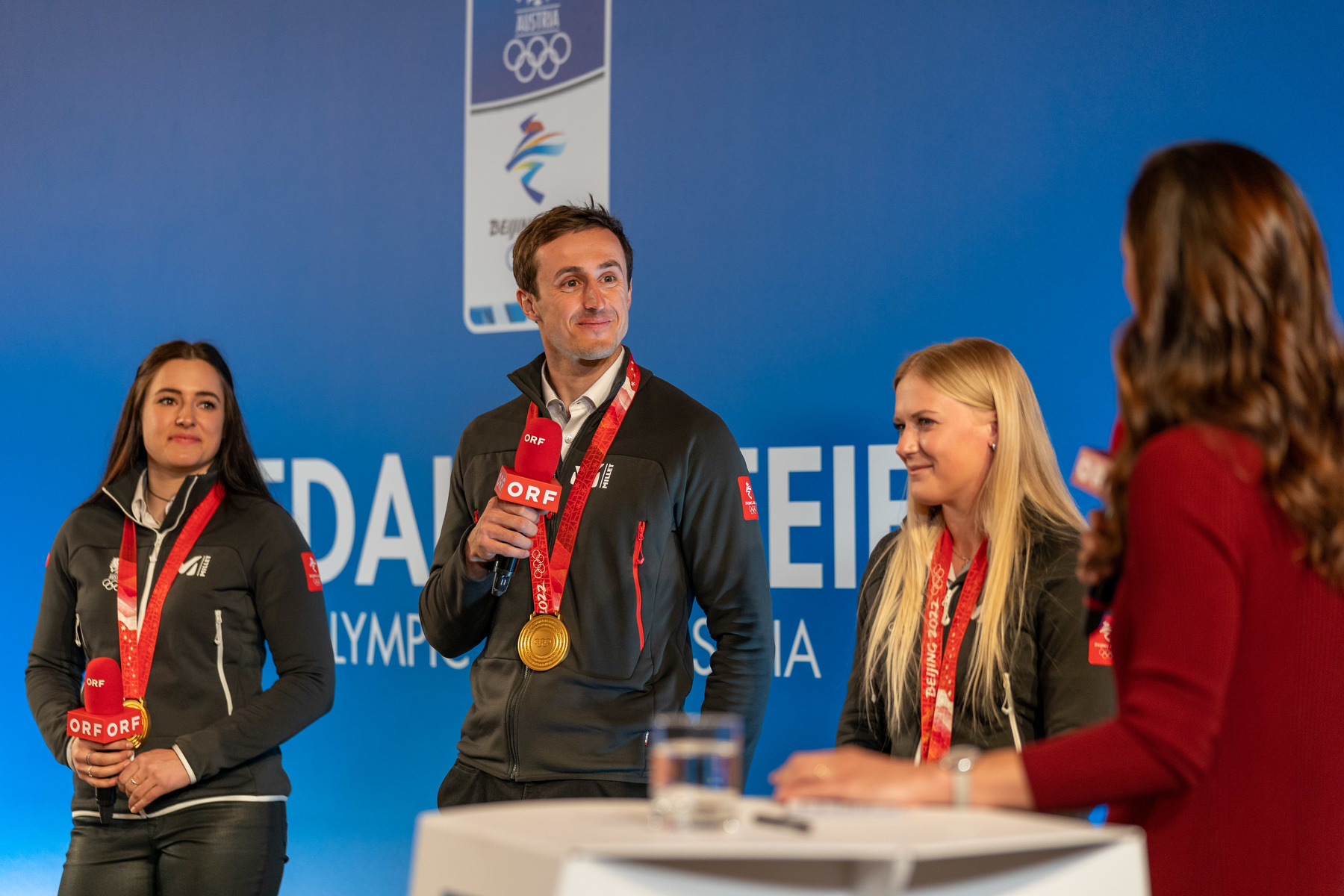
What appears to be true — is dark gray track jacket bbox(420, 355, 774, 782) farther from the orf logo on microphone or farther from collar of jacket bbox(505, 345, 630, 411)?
the orf logo on microphone

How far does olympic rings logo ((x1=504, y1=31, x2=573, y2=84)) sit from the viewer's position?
3553mm

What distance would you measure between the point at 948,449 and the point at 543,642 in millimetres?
821

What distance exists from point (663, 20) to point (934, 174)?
90 cm

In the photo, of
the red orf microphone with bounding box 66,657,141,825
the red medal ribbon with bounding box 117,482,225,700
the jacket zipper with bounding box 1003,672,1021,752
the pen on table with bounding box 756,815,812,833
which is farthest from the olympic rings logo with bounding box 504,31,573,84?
the pen on table with bounding box 756,815,812,833

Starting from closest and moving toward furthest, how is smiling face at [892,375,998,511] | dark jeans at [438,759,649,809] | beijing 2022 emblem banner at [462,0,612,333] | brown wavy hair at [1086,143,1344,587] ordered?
brown wavy hair at [1086,143,1344,587], smiling face at [892,375,998,511], dark jeans at [438,759,649,809], beijing 2022 emblem banner at [462,0,612,333]

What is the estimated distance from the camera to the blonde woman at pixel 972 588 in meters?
1.94

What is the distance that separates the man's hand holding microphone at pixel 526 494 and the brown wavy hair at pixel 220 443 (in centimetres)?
88

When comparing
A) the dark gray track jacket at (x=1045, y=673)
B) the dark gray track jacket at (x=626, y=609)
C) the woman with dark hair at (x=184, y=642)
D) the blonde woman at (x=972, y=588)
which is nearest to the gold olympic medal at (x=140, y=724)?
the woman with dark hair at (x=184, y=642)

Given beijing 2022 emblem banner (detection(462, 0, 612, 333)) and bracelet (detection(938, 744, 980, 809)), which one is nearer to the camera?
bracelet (detection(938, 744, 980, 809))

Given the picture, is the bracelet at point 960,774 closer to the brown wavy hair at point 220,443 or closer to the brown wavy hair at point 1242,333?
the brown wavy hair at point 1242,333

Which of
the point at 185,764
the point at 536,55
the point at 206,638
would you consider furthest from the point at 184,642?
the point at 536,55

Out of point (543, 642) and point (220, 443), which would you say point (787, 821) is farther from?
point (220, 443)

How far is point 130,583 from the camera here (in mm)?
2666

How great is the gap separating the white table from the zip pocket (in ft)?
4.28
